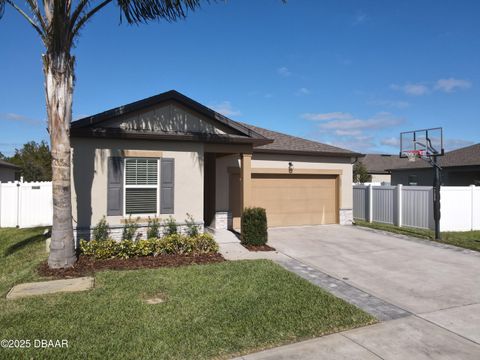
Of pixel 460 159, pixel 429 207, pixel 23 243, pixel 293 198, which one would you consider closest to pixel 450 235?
pixel 429 207

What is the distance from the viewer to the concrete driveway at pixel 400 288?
4.51 meters

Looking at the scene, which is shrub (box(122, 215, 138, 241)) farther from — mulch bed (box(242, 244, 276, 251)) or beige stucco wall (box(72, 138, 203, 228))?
mulch bed (box(242, 244, 276, 251))

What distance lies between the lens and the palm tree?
786 cm

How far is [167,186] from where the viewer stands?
10508mm

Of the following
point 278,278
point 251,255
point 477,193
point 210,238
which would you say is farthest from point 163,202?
point 477,193

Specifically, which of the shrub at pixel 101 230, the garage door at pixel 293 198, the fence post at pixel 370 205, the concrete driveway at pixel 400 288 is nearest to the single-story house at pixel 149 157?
the shrub at pixel 101 230

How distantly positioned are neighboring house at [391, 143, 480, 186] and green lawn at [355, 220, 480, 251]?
8.74 metres

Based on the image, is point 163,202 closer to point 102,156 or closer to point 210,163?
point 102,156

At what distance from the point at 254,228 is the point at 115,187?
161 inches

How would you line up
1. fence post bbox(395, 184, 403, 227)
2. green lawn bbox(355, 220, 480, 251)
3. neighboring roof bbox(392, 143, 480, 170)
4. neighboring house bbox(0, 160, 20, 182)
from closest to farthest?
green lawn bbox(355, 220, 480, 251), fence post bbox(395, 184, 403, 227), neighboring roof bbox(392, 143, 480, 170), neighboring house bbox(0, 160, 20, 182)

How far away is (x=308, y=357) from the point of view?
14.2 feet

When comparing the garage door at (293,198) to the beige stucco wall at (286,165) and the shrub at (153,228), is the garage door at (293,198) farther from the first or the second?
the shrub at (153,228)

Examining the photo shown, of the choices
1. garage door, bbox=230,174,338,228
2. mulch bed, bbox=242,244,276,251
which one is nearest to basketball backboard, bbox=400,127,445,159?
garage door, bbox=230,174,338,228

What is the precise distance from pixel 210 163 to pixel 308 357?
33.8ft
